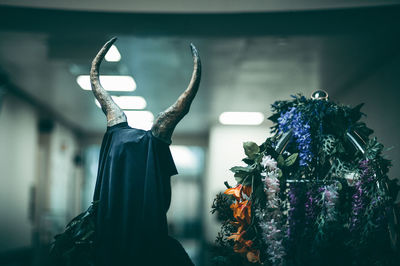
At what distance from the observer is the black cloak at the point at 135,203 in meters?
1.52

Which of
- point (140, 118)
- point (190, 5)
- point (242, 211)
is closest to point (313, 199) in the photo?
point (242, 211)

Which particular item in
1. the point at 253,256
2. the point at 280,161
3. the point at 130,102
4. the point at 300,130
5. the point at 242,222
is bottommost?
the point at 253,256

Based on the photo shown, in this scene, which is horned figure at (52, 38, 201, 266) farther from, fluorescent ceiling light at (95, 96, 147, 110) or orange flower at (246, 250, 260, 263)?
fluorescent ceiling light at (95, 96, 147, 110)

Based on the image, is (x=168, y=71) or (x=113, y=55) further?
(x=168, y=71)

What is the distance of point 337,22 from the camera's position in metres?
4.34

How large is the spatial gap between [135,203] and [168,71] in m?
4.53

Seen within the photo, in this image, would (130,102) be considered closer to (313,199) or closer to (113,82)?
(113,82)

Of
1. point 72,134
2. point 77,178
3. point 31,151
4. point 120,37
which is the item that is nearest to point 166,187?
point 120,37

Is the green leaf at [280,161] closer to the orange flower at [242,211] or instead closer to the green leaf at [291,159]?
the green leaf at [291,159]

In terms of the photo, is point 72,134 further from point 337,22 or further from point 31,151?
point 337,22

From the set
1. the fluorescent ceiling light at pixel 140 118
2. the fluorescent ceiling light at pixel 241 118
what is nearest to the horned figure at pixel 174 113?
the fluorescent ceiling light at pixel 140 118

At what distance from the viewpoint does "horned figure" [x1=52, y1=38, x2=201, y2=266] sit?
1526 mm

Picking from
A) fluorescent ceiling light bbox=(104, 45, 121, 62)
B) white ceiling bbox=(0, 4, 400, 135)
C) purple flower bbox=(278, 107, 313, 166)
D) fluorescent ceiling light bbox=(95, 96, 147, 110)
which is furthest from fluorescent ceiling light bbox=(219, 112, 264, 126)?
purple flower bbox=(278, 107, 313, 166)

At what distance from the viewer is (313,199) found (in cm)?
163
